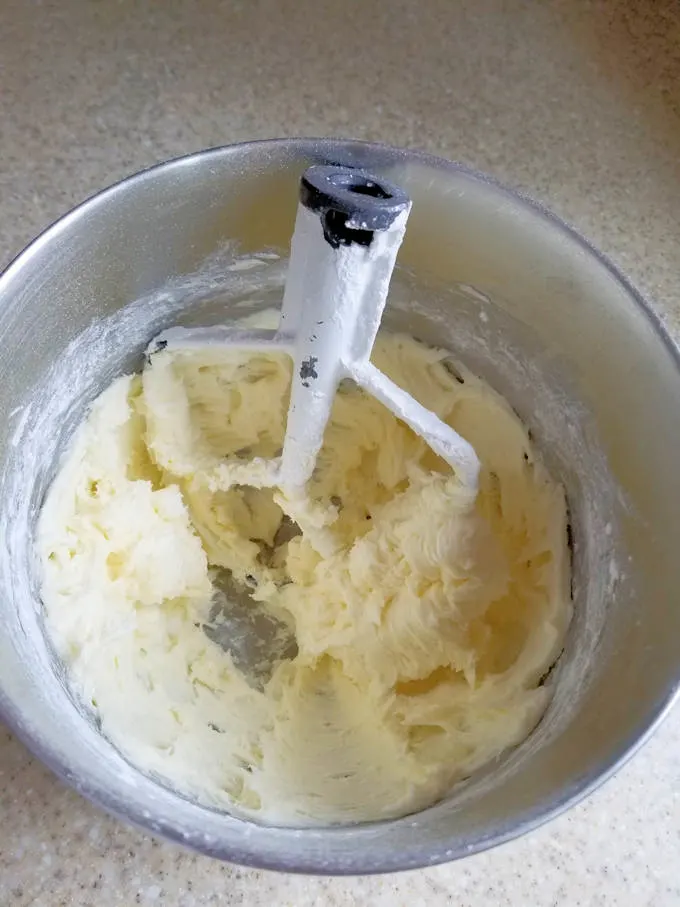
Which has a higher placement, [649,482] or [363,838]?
[649,482]

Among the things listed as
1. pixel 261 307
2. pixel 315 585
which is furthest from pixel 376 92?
pixel 315 585

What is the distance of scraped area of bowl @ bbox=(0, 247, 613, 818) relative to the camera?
868 millimetres

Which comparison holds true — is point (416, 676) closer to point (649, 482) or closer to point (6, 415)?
Result: point (649, 482)

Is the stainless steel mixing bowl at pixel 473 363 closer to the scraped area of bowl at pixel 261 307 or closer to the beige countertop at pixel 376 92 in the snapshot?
the scraped area of bowl at pixel 261 307

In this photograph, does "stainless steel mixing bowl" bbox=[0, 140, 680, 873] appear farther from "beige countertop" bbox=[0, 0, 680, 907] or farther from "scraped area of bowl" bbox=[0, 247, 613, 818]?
"beige countertop" bbox=[0, 0, 680, 907]

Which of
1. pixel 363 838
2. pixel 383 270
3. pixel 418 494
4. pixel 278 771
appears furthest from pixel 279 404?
pixel 363 838

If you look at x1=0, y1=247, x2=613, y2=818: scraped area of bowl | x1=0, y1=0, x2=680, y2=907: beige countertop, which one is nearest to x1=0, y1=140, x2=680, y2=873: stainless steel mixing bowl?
x1=0, y1=247, x2=613, y2=818: scraped area of bowl

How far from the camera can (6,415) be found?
0.85m

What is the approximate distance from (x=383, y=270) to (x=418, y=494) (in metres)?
0.29

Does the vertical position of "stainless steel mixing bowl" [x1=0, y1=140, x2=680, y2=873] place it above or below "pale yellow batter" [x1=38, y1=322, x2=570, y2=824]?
above

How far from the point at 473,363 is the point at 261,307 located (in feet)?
0.84

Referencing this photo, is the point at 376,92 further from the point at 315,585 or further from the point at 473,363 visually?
the point at 315,585

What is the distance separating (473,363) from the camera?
1.04 m

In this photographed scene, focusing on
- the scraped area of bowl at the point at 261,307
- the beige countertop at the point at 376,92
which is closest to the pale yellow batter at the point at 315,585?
the scraped area of bowl at the point at 261,307
